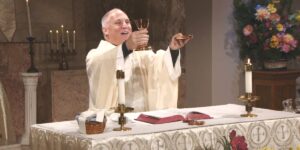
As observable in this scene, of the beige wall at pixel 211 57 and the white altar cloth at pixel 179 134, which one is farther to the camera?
the beige wall at pixel 211 57

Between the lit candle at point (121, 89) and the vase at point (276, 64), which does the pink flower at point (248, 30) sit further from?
the lit candle at point (121, 89)

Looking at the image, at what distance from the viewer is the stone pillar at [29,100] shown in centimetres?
648

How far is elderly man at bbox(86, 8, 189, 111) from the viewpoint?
4.11 meters

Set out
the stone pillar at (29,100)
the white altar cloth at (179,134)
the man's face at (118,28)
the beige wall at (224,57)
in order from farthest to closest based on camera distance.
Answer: the beige wall at (224,57)
the stone pillar at (29,100)
the man's face at (118,28)
the white altar cloth at (179,134)

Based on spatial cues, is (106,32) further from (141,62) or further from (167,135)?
(167,135)

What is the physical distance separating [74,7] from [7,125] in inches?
85.5

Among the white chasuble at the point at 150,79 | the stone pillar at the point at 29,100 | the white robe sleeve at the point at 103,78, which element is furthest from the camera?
the stone pillar at the point at 29,100

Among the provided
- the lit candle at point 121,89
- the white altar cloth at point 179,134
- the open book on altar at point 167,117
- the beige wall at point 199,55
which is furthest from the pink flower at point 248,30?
the lit candle at point 121,89

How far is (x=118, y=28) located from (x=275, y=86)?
3.55m

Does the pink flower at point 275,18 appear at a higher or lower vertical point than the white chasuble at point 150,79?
higher

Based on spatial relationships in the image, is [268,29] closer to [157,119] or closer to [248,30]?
[248,30]

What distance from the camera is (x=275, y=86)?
287 inches

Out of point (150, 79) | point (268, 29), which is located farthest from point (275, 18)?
point (150, 79)

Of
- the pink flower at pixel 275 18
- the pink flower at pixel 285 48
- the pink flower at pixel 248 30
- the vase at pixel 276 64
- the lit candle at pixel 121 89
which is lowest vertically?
the lit candle at pixel 121 89
